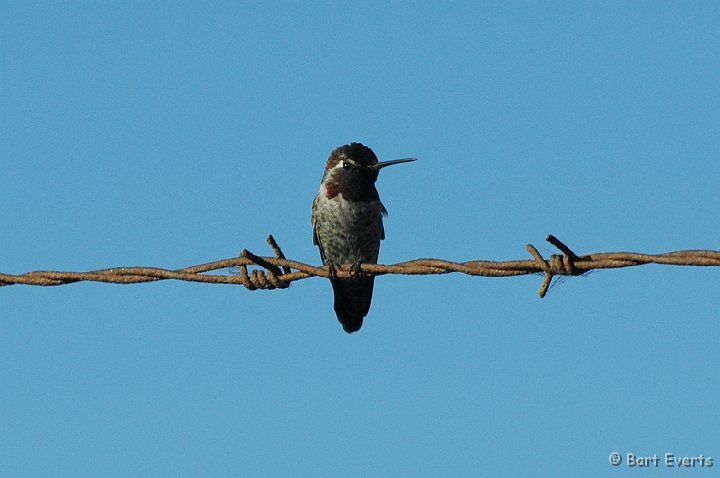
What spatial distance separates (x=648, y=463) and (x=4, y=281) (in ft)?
12.7

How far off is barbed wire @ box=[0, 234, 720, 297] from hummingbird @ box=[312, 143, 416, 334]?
116 inches

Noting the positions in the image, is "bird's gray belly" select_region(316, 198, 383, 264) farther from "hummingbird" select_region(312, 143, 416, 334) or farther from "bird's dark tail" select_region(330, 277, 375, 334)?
"bird's dark tail" select_region(330, 277, 375, 334)

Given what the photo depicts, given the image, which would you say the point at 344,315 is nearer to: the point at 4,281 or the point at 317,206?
the point at 317,206

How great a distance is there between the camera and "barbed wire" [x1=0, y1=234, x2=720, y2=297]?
464cm

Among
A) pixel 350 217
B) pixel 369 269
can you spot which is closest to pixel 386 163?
pixel 350 217

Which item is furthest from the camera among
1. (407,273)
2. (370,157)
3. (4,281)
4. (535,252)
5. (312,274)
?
(370,157)

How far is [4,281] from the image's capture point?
20.6 feet

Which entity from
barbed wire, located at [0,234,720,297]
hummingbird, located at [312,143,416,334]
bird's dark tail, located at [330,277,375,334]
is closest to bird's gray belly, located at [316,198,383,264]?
hummingbird, located at [312,143,416,334]

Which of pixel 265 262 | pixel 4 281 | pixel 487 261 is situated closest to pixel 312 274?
pixel 265 262

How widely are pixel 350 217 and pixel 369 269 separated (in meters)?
4.15

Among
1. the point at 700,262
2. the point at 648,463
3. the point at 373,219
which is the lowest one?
the point at 648,463

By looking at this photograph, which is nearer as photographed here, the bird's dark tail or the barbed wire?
the barbed wire

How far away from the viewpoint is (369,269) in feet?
18.4

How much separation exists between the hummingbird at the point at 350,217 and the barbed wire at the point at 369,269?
9.67 feet
